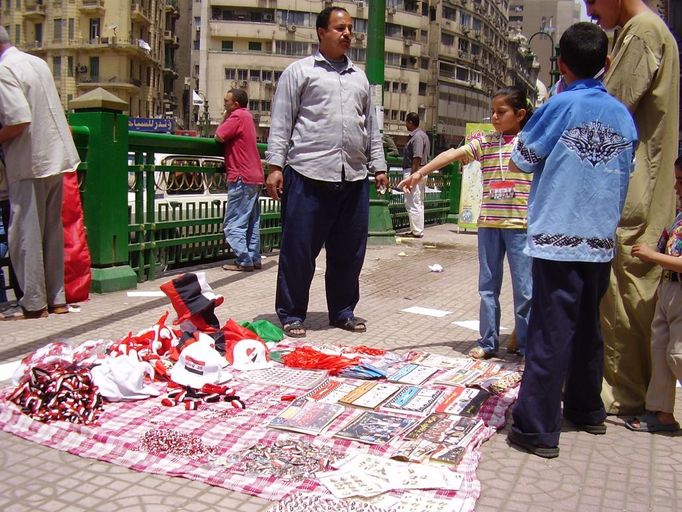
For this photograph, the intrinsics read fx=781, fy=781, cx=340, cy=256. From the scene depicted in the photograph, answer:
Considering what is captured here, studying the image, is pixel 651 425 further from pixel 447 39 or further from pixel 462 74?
pixel 462 74

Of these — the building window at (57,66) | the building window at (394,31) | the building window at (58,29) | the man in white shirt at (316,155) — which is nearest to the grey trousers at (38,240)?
the man in white shirt at (316,155)

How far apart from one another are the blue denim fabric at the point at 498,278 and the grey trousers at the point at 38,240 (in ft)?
10.9

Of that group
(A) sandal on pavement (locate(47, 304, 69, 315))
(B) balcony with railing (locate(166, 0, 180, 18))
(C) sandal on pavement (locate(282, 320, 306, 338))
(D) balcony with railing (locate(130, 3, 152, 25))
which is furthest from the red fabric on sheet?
(B) balcony with railing (locate(166, 0, 180, 18))

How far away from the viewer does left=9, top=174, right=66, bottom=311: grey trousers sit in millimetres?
5898

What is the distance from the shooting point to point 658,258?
12.7ft

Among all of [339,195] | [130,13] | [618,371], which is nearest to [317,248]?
[339,195]

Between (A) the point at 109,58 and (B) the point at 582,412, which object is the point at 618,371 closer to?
(B) the point at 582,412

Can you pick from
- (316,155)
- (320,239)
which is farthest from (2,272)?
(316,155)

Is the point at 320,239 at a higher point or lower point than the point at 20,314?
higher

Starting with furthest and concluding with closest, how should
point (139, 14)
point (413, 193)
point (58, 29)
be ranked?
1. point (58, 29)
2. point (139, 14)
3. point (413, 193)

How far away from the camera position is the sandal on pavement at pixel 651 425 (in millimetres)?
4004

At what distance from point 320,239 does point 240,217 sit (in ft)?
10.3

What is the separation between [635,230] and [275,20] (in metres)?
81.5

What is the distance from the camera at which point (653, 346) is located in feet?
13.2
